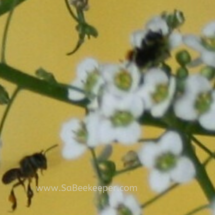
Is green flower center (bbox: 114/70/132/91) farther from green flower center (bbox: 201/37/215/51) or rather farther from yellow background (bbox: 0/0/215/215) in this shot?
yellow background (bbox: 0/0/215/215)

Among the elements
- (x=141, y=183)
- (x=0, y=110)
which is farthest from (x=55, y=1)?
(x=141, y=183)

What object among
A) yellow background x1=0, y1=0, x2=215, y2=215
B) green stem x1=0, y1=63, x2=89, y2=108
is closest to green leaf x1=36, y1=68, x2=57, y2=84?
green stem x1=0, y1=63, x2=89, y2=108

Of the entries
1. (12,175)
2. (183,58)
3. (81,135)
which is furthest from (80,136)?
(12,175)

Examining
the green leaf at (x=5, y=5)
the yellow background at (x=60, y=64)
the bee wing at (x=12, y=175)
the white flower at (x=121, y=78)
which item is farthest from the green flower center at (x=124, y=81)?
the yellow background at (x=60, y=64)

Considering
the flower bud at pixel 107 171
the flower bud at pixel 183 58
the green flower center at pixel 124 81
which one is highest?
the flower bud at pixel 183 58

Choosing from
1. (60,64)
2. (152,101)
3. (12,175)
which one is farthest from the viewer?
(60,64)

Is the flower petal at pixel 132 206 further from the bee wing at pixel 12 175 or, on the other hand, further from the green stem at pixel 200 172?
the bee wing at pixel 12 175

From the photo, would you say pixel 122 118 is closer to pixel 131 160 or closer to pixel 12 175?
pixel 131 160
